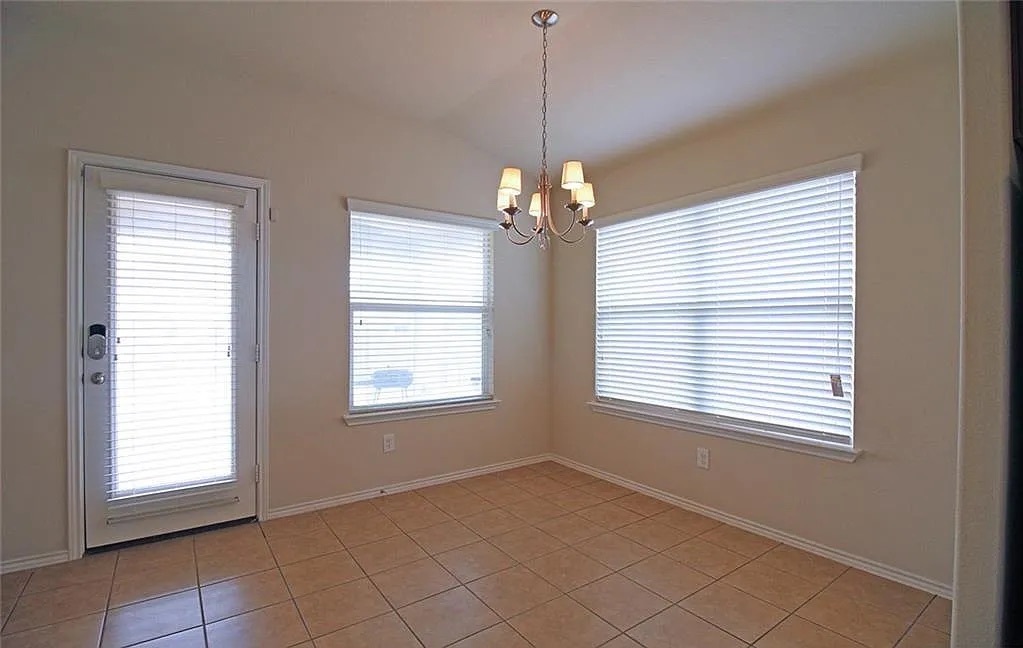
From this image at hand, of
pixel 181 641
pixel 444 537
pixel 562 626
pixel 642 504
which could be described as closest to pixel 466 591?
pixel 562 626

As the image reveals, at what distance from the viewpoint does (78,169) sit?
2512mm

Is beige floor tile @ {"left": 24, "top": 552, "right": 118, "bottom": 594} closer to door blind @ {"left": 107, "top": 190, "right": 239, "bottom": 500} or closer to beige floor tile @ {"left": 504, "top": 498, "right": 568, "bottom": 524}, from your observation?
door blind @ {"left": 107, "top": 190, "right": 239, "bottom": 500}

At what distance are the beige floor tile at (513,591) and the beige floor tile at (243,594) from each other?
35.7 inches

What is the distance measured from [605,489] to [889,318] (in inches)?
85.9

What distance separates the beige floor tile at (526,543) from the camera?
8.65 feet

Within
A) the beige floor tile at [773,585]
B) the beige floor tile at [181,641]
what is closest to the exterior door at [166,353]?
the beige floor tile at [181,641]

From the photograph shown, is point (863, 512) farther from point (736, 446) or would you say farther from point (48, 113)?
point (48, 113)

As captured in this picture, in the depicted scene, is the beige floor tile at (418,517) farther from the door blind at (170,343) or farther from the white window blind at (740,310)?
the white window blind at (740,310)

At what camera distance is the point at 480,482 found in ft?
12.6

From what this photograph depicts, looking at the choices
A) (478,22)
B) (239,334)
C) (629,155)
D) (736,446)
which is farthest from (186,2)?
(736,446)

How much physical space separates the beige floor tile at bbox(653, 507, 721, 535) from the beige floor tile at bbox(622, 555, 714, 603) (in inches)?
18.4

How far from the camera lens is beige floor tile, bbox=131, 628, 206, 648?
1.86m

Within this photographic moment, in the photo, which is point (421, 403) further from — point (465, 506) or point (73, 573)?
point (73, 573)

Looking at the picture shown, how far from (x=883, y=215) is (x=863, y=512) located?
1.52 m
